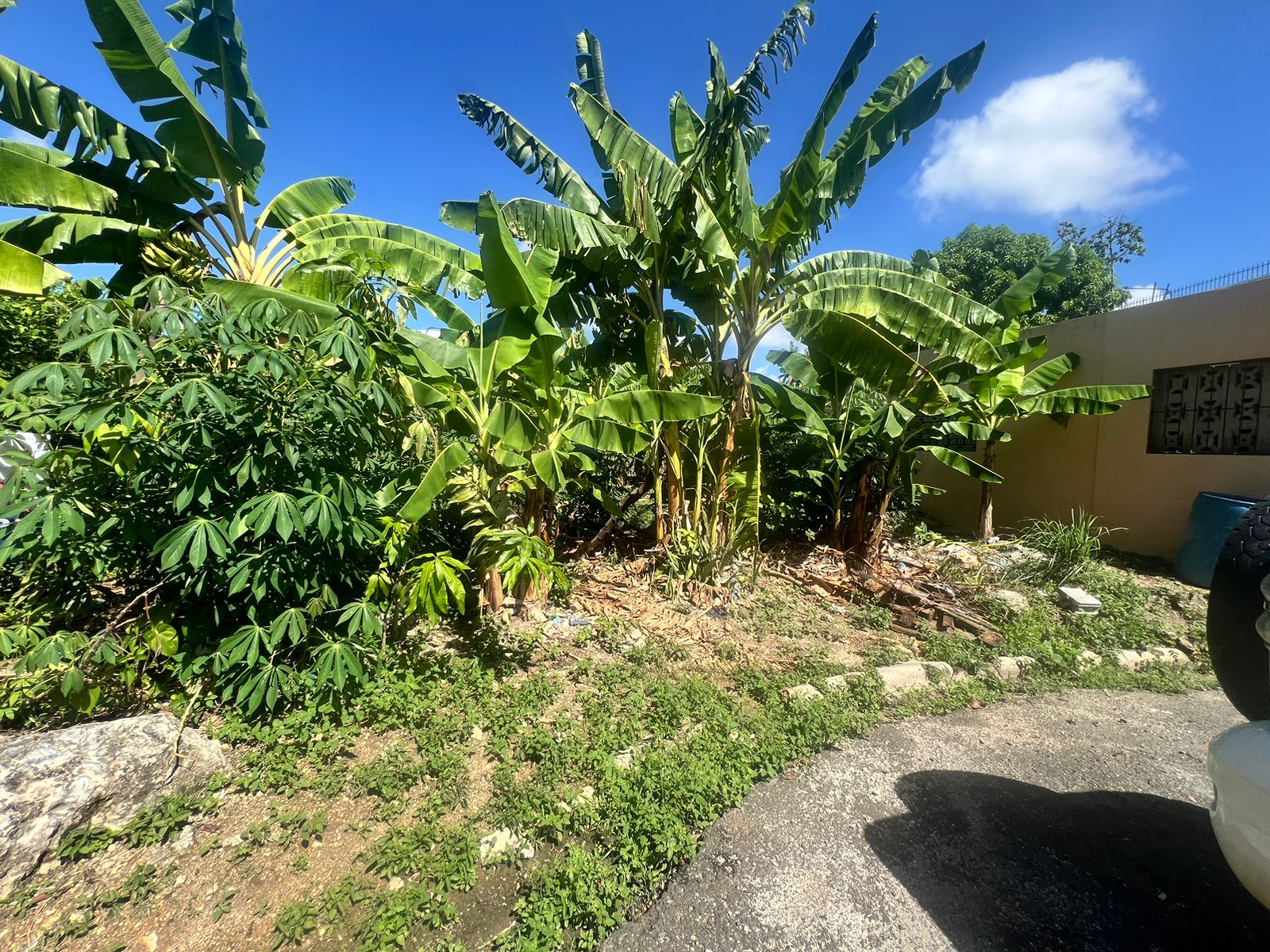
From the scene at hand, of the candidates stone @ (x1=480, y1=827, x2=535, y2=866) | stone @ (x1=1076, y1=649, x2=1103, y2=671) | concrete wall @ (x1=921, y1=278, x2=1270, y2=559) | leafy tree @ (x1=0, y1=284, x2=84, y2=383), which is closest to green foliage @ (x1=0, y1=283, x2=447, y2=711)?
stone @ (x1=480, y1=827, x2=535, y2=866)

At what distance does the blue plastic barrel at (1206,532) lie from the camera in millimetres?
5496

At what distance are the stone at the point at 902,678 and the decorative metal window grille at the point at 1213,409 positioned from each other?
534 cm

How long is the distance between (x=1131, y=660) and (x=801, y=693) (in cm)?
284

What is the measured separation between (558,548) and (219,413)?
3.84m

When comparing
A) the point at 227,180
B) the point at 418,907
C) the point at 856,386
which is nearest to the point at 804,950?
the point at 418,907

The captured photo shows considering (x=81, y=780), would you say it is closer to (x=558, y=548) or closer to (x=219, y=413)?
(x=219, y=413)

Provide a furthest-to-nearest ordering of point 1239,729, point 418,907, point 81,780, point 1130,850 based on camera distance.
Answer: point 1130,850 < point 81,780 < point 418,907 < point 1239,729

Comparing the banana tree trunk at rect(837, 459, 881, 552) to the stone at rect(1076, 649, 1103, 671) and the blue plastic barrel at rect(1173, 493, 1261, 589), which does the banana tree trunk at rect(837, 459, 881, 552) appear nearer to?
the stone at rect(1076, 649, 1103, 671)

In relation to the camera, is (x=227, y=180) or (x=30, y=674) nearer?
(x=30, y=674)

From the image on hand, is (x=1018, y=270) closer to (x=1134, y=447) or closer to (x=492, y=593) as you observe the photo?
(x=1134, y=447)

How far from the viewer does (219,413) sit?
8.13ft

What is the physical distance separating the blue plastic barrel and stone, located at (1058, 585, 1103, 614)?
5.55ft

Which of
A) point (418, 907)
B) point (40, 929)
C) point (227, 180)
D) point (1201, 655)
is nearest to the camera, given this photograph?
point (40, 929)

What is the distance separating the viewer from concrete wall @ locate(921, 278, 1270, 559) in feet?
19.7
